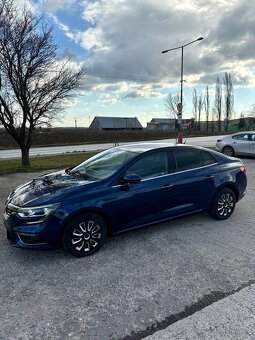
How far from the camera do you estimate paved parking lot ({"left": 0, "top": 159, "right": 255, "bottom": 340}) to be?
2672mm

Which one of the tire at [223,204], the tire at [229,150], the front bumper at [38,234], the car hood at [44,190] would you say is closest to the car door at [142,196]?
the car hood at [44,190]

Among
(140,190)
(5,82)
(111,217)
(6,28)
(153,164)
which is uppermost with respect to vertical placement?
(6,28)

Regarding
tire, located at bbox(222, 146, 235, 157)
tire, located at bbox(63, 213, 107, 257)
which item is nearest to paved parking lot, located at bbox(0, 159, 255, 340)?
tire, located at bbox(63, 213, 107, 257)

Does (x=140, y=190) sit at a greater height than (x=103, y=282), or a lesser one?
greater

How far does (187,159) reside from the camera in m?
5.08

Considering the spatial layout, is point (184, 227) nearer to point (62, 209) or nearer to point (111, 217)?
point (111, 217)

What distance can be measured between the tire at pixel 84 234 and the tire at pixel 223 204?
2203mm

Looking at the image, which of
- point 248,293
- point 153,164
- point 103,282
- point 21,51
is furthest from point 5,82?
point 248,293

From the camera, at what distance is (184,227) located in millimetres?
5016

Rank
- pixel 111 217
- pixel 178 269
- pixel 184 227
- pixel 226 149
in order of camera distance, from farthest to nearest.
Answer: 1. pixel 226 149
2. pixel 184 227
3. pixel 111 217
4. pixel 178 269

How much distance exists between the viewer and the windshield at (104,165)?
443cm

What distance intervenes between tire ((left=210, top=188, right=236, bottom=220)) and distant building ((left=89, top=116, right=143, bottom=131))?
87.3 metres

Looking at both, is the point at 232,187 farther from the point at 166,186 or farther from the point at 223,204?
the point at 166,186

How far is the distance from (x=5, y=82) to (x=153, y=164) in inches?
356
